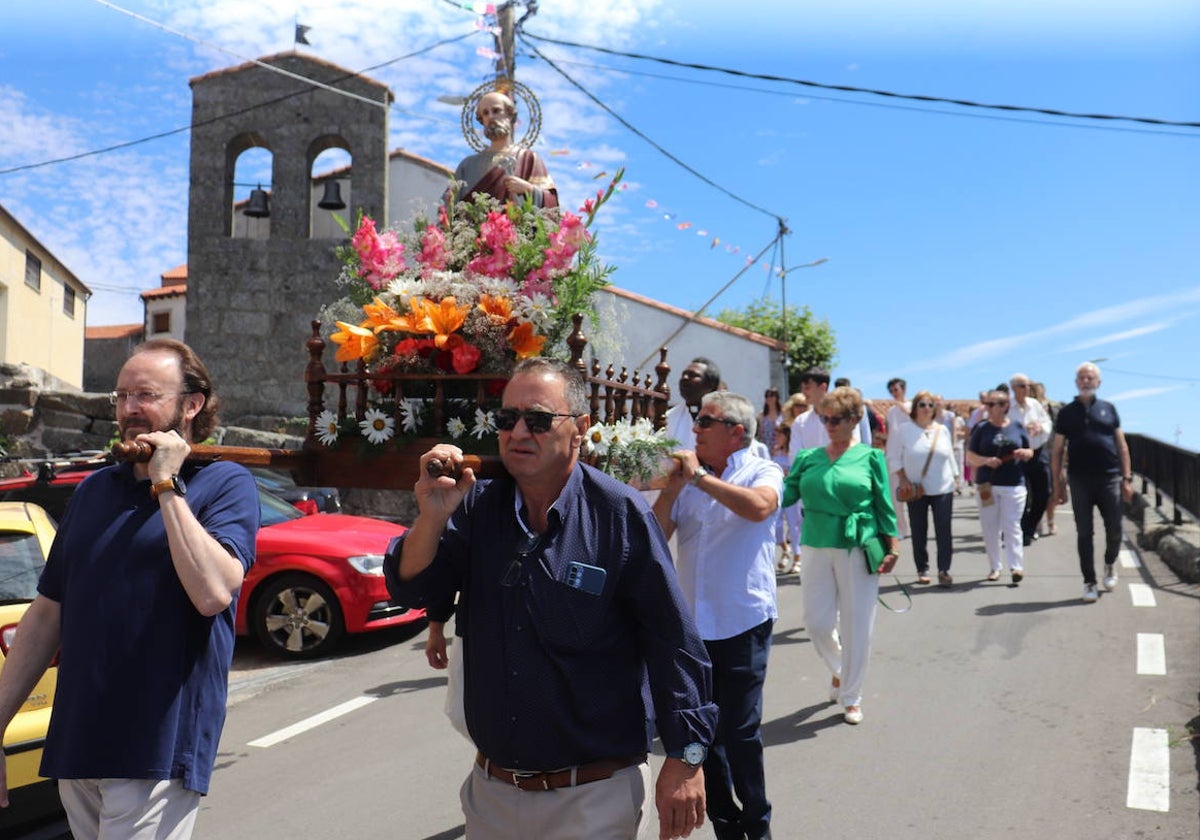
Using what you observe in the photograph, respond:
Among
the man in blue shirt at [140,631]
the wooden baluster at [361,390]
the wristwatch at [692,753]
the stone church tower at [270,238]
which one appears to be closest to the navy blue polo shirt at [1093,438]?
the wooden baluster at [361,390]

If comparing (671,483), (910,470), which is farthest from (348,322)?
(910,470)

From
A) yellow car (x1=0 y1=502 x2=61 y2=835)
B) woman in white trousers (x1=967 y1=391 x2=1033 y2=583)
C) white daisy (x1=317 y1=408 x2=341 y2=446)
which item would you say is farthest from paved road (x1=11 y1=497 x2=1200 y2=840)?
white daisy (x1=317 y1=408 x2=341 y2=446)

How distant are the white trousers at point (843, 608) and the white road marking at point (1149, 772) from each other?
1434mm

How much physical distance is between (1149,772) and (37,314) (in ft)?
89.8

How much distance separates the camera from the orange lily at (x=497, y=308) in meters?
3.55

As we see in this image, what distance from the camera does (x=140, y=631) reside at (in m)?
2.47

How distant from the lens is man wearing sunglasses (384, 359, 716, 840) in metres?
2.47

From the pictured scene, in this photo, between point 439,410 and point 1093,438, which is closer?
point 439,410

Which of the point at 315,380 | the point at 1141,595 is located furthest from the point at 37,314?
the point at 315,380

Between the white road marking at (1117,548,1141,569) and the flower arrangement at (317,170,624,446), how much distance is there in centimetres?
930

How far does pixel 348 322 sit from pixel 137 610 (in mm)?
1748

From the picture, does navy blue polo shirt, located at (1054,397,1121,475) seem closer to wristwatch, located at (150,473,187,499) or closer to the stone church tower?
wristwatch, located at (150,473,187,499)

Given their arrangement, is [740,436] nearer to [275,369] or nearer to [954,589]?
[954,589]

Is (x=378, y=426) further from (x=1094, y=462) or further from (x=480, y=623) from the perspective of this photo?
(x=1094, y=462)
